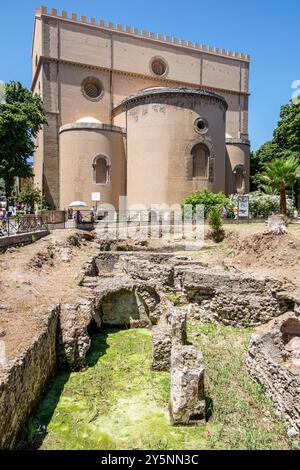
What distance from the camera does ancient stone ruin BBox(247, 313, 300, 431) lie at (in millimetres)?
7095

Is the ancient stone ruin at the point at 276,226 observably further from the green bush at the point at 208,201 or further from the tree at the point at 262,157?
the tree at the point at 262,157

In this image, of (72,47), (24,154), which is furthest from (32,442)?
(72,47)

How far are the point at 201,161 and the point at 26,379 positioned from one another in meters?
26.9

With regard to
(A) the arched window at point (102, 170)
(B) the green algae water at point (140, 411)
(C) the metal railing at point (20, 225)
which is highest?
(A) the arched window at point (102, 170)

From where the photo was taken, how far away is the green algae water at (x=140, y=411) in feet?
22.1

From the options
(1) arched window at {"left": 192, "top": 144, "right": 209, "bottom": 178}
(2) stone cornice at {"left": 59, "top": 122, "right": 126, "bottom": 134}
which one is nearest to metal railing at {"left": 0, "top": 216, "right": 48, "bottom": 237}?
(2) stone cornice at {"left": 59, "top": 122, "right": 126, "bottom": 134}

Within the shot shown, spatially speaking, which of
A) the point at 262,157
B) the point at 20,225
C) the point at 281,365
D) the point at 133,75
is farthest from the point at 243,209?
the point at 281,365

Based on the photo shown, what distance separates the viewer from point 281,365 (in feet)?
25.7

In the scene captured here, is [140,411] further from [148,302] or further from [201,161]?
[201,161]

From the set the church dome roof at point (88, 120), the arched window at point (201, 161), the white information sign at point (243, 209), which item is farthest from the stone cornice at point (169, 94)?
the white information sign at point (243, 209)

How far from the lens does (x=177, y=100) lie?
30.0 meters

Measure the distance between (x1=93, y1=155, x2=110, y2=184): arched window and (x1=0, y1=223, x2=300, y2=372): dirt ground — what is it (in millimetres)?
9854

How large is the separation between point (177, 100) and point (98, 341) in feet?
75.6

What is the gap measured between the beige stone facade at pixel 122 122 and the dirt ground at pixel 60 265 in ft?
28.3
